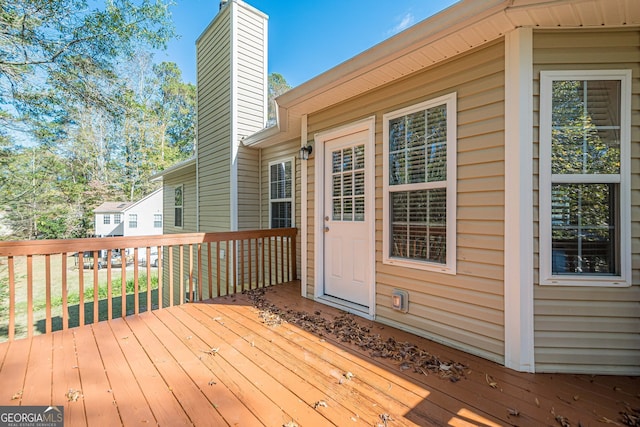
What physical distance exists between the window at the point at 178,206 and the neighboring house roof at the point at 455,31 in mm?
7152

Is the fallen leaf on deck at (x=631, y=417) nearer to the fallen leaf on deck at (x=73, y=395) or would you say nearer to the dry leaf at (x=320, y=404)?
the dry leaf at (x=320, y=404)

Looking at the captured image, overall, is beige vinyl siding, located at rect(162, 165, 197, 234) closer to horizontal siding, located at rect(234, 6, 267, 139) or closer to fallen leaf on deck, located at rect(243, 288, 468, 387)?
horizontal siding, located at rect(234, 6, 267, 139)

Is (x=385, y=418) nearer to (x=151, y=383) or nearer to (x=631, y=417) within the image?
(x=631, y=417)

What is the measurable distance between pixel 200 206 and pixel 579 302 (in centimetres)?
715

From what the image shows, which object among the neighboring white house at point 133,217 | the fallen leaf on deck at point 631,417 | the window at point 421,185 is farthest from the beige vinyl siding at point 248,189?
the neighboring white house at point 133,217

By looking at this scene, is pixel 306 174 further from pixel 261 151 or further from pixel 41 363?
pixel 41 363

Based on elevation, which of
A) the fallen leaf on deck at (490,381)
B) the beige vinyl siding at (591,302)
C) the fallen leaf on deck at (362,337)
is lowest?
the fallen leaf on deck at (362,337)

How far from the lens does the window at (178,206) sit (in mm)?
8797

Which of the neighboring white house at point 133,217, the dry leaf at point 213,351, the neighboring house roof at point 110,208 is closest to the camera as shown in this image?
the dry leaf at point 213,351

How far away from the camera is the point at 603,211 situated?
1999 millimetres

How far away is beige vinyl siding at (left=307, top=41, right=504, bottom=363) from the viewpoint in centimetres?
214

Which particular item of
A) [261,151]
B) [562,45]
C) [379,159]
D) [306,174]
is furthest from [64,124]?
[562,45]

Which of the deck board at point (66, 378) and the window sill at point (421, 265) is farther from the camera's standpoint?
the window sill at point (421, 265)

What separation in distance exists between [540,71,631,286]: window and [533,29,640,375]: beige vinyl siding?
2.4 inches
